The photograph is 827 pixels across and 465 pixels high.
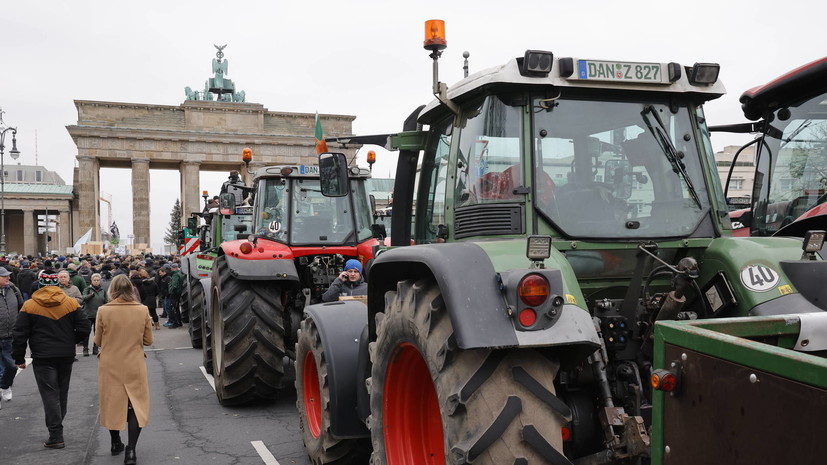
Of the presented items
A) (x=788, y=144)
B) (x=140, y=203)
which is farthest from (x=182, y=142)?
(x=788, y=144)

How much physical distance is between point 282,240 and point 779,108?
5.87 metres

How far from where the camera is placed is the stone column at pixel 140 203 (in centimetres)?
5741

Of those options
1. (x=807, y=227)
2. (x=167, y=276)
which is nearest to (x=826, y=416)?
(x=807, y=227)

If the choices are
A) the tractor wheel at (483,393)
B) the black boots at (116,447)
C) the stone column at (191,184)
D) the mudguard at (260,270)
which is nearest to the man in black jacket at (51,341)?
the black boots at (116,447)

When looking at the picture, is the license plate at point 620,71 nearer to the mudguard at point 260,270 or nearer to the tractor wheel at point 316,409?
the tractor wheel at point 316,409

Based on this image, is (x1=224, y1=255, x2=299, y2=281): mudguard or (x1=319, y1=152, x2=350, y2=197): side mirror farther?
(x1=224, y1=255, x2=299, y2=281): mudguard

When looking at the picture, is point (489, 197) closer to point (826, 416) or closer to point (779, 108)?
point (826, 416)

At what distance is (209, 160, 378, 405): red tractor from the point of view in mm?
7754

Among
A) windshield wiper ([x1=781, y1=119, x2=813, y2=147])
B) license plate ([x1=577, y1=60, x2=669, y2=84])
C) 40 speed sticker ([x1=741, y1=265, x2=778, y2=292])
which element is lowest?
40 speed sticker ([x1=741, y1=265, x2=778, y2=292])

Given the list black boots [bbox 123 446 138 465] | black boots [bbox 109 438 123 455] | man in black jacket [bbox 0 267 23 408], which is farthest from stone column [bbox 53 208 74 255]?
black boots [bbox 123 446 138 465]

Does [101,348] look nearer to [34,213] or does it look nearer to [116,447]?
[116,447]

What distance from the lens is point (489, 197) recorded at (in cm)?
364

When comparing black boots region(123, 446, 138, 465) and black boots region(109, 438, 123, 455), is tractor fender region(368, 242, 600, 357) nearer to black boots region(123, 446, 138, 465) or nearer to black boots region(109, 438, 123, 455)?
black boots region(123, 446, 138, 465)

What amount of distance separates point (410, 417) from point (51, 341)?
16.3 feet
